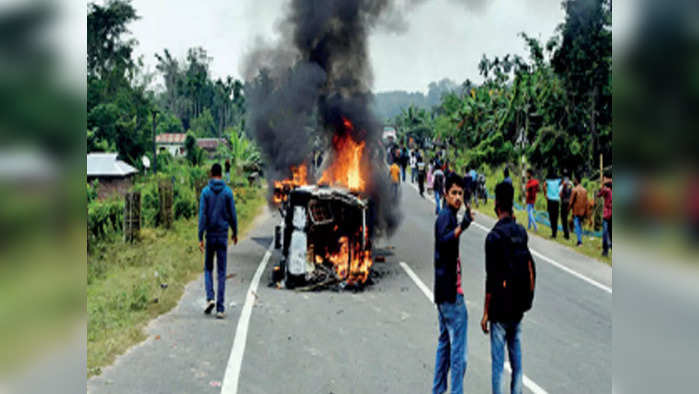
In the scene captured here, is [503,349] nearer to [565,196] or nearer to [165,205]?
[565,196]

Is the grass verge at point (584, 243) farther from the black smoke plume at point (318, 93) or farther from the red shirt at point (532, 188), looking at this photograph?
the black smoke plume at point (318, 93)

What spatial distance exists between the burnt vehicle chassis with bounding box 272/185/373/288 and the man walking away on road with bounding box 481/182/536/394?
5246mm

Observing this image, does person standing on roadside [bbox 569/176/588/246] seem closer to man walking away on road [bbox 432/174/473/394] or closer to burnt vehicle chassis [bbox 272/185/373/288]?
burnt vehicle chassis [bbox 272/185/373/288]

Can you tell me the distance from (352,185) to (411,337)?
7.17 meters

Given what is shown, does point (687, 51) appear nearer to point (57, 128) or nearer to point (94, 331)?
point (57, 128)

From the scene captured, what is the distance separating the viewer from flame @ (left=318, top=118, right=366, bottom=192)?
14.3 metres

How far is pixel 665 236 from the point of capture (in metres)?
1.96

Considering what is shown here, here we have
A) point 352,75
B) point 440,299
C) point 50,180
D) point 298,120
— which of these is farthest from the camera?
point 352,75

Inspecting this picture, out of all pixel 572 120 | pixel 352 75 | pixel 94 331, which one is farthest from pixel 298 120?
pixel 572 120

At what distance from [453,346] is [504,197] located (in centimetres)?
142

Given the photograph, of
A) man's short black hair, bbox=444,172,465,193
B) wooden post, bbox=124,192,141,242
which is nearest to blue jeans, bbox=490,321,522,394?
man's short black hair, bbox=444,172,465,193

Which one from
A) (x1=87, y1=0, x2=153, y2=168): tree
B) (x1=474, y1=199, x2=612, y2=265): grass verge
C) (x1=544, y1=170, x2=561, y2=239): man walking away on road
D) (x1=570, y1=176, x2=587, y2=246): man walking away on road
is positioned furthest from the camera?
(x1=87, y1=0, x2=153, y2=168): tree

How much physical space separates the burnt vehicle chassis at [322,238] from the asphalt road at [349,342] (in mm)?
476

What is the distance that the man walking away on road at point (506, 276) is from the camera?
471cm
